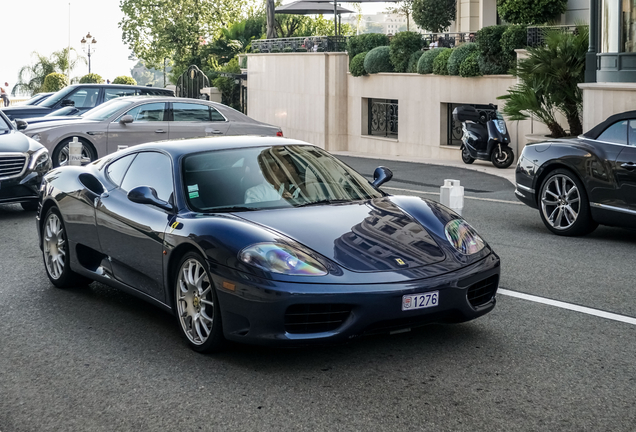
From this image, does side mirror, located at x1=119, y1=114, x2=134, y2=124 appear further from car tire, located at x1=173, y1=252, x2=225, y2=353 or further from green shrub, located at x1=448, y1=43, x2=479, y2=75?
car tire, located at x1=173, y1=252, x2=225, y2=353

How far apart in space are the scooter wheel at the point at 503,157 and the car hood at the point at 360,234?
1408 cm

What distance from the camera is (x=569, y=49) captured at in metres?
18.7

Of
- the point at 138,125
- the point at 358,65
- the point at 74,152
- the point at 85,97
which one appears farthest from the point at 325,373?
the point at 358,65

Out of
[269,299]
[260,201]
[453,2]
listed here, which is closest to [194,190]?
[260,201]

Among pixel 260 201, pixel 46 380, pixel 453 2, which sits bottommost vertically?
pixel 46 380

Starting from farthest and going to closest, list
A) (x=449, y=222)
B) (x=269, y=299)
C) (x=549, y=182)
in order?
1. (x=549, y=182)
2. (x=449, y=222)
3. (x=269, y=299)

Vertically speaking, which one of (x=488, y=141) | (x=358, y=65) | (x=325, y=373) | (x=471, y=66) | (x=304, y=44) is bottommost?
(x=325, y=373)

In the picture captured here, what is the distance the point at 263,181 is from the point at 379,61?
71.2ft

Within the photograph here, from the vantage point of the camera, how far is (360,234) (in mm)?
5703

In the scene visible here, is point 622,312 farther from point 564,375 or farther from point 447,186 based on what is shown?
point 447,186

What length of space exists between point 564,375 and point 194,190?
2.65 m

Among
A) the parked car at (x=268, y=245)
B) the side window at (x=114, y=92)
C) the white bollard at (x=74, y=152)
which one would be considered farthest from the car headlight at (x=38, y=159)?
the side window at (x=114, y=92)

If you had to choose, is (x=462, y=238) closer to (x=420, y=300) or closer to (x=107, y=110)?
(x=420, y=300)

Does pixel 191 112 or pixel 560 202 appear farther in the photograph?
pixel 191 112
